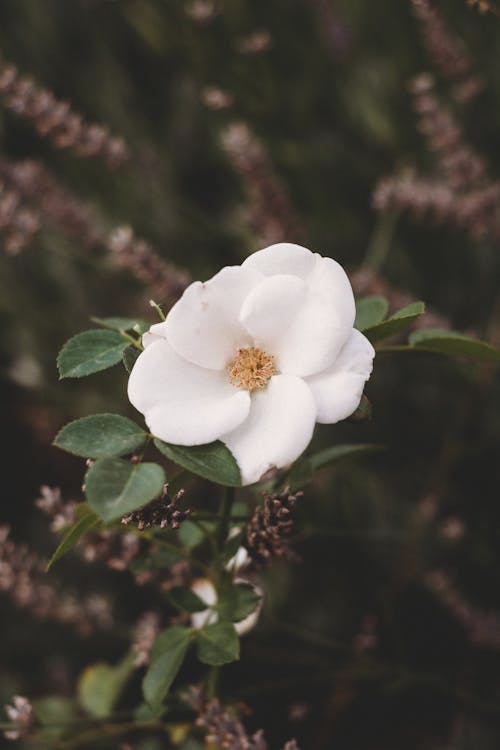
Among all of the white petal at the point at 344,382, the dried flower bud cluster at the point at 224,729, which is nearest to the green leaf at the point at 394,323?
the white petal at the point at 344,382

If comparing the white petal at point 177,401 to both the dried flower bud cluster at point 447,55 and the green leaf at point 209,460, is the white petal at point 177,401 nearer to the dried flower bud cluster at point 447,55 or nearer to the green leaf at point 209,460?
the green leaf at point 209,460

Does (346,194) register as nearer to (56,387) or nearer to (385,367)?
(385,367)

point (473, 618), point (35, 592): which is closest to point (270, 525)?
point (35, 592)

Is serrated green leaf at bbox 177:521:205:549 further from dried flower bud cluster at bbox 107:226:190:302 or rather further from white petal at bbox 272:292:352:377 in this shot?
dried flower bud cluster at bbox 107:226:190:302

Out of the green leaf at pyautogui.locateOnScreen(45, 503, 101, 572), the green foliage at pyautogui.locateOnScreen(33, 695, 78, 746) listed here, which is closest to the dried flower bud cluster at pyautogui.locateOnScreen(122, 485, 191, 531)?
the green leaf at pyautogui.locateOnScreen(45, 503, 101, 572)

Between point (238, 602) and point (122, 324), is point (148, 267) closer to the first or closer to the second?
point (122, 324)
